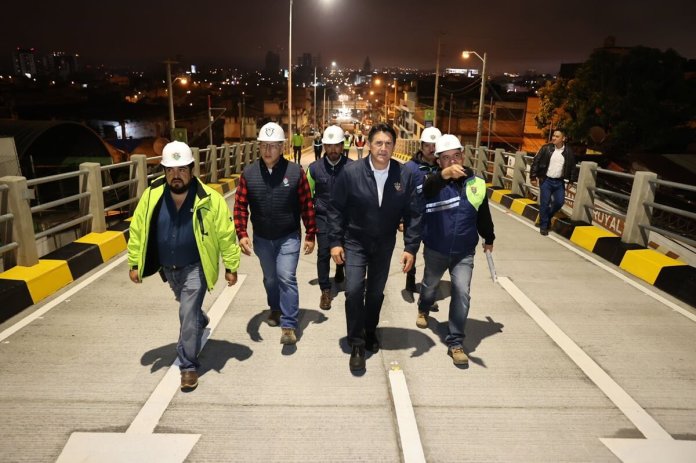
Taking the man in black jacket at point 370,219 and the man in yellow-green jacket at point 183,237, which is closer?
the man in yellow-green jacket at point 183,237

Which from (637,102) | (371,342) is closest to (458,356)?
(371,342)

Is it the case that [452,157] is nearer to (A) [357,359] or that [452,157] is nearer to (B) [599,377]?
(A) [357,359]

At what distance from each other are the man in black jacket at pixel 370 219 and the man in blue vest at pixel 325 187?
151 centimetres

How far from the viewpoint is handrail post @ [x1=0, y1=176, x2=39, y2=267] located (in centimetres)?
578

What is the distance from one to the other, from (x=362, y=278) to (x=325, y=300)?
1673mm

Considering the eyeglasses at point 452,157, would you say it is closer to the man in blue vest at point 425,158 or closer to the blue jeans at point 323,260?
the man in blue vest at point 425,158

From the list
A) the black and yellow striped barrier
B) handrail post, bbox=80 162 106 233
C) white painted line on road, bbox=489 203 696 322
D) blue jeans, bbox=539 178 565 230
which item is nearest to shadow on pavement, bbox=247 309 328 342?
handrail post, bbox=80 162 106 233

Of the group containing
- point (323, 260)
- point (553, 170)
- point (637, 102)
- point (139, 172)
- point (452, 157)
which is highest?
point (637, 102)

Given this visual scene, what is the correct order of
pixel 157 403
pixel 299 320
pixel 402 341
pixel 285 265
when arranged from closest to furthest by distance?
pixel 157 403 → pixel 285 265 → pixel 402 341 → pixel 299 320

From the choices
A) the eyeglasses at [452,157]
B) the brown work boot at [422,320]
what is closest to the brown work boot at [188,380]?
the brown work boot at [422,320]

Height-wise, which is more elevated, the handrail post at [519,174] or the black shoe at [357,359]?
the handrail post at [519,174]

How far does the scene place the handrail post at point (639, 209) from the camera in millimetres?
7406

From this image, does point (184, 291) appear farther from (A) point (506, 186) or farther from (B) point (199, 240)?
(A) point (506, 186)

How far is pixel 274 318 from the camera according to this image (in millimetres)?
5254
